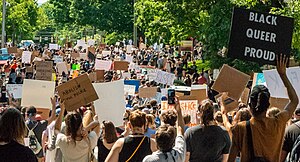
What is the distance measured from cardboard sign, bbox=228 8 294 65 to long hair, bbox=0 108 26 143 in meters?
3.21

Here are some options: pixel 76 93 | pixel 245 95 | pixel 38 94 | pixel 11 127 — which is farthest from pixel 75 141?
pixel 245 95

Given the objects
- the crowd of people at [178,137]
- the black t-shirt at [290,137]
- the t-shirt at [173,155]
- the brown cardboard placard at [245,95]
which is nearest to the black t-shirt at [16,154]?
the crowd of people at [178,137]

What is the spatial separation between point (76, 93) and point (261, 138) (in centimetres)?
424

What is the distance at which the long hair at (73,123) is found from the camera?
23.3 feet

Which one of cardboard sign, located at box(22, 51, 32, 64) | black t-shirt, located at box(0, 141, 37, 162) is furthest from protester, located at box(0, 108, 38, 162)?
cardboard sign, located at box(22, 51, 32, 64)

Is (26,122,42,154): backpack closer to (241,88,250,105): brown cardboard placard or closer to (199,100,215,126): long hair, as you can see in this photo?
(199,100,215,126): long hair

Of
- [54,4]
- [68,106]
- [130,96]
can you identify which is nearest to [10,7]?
[54,4]

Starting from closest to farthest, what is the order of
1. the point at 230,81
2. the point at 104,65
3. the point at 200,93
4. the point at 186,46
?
the point at 230,81
the point at 200,93
the point at 104,65
the point at 186,46

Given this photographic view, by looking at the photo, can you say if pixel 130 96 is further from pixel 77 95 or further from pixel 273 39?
pixel 273 39

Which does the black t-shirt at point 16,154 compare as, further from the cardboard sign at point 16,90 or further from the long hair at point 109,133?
the cardboard sign at point 16,90

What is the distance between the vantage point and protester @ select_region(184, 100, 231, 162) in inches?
274

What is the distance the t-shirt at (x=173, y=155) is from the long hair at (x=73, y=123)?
1131 mm

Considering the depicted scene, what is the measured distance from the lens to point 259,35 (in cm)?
814

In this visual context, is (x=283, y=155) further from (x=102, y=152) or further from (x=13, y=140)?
(x=13, y=140)
